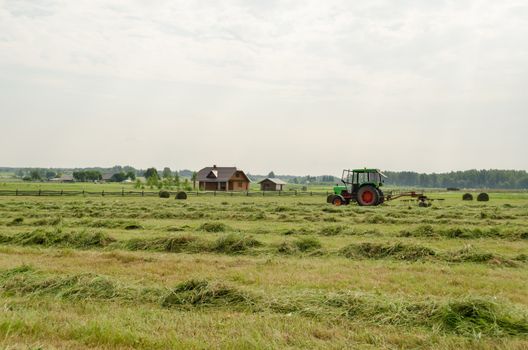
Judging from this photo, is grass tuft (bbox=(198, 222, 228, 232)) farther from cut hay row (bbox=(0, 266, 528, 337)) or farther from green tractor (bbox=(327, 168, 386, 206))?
green tractor (bbox=(327, 168, 386, 206))

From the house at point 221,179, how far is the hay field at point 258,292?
221ft

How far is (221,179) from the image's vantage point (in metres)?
83.2

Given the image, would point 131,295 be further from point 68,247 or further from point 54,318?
point 68,247

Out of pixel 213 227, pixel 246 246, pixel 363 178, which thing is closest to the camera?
pixel 246 246

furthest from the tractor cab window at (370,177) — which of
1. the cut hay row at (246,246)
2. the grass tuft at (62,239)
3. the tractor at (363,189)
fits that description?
the grass tuft at (62,239)

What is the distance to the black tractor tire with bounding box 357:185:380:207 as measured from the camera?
31.9 metres

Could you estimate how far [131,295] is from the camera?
26.3ft

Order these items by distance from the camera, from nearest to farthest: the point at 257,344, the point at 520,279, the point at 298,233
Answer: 1. the point at 257,344
2. the point at 520,279
3. the point at 298,233

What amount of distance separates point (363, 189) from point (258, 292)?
83.1 ft

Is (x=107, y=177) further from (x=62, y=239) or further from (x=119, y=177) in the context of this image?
(x=62, y=239)

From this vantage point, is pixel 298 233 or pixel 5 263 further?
pixel 298 233

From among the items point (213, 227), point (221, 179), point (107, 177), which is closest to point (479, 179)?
point (221, 179)

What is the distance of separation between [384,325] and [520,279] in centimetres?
495

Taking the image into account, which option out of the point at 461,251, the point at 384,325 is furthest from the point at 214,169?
the point at 384,325
